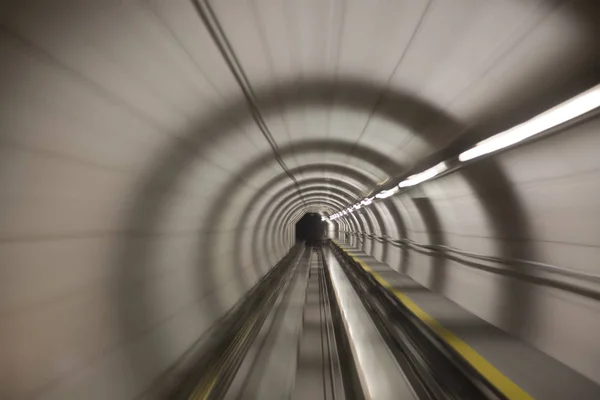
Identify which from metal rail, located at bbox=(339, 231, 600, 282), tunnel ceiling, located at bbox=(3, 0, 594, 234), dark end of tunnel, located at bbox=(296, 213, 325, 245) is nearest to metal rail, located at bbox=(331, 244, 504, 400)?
metal rail, located at bbox=(339, 231, 600, 282)

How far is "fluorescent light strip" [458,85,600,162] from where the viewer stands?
2.87m

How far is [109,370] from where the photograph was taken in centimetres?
386

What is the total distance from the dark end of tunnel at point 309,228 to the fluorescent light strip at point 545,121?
115 feet

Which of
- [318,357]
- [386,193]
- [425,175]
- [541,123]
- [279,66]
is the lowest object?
[318,357]

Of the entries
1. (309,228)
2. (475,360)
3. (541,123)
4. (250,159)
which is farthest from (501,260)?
(309,228)

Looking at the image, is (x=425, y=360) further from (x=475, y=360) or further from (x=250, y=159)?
(x=250, y=159)

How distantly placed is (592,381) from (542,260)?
55.2 inches

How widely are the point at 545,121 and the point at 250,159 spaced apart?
501cm

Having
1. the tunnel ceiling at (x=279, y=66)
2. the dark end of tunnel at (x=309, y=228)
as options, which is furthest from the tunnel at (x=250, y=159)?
the dark end of tunnel at (x=309, y=228)

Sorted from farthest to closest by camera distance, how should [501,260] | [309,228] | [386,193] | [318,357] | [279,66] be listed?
[309,228], [386,193], [318,357], [501,260], [279,66]

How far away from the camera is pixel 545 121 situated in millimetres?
3377

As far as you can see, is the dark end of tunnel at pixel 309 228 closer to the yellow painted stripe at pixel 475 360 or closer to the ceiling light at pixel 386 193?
the ceiling light at pixel 386 193

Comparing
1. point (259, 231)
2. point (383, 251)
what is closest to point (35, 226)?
point (259, 231)

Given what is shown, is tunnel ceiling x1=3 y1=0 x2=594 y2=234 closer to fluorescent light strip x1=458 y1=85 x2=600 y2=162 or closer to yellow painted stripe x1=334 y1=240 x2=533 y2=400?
A: fluorescent light strip x1=458 y1=85 x2=600 y2=162
